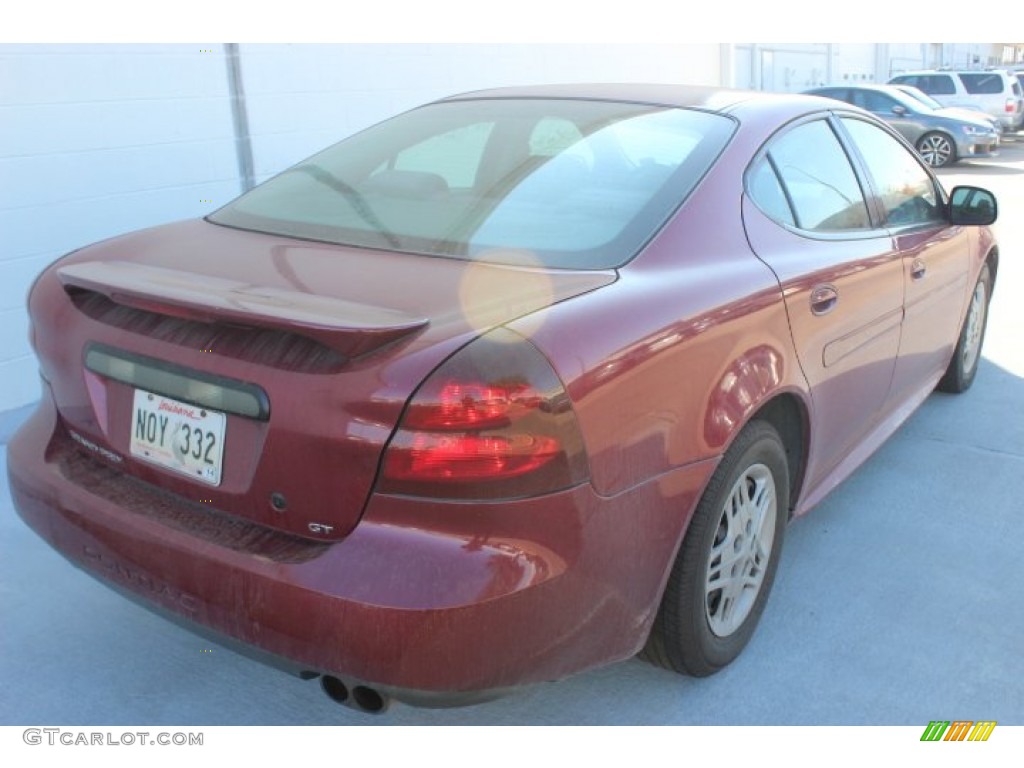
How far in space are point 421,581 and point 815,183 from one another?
201 centimetres

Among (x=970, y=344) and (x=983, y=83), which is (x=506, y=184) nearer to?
(x=970, y=344)

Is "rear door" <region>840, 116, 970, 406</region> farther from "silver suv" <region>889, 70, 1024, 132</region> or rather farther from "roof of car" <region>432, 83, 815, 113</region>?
"silver suv" <region>889, 70, 1024, 132</region>

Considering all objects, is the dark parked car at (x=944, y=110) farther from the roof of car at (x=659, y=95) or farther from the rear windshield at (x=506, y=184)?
the rear windshield at (x=506, y=184)

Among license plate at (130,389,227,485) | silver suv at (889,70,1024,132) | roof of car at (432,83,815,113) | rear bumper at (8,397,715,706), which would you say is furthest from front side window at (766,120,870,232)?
silver suv at (889,70,1024,132)

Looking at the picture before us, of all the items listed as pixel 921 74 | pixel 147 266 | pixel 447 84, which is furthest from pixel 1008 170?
pixel 147 266

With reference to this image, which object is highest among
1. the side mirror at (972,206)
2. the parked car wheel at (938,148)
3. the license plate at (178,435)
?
the side mirror at (972,206)

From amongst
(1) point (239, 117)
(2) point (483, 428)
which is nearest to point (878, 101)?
(1) point (239, 117)

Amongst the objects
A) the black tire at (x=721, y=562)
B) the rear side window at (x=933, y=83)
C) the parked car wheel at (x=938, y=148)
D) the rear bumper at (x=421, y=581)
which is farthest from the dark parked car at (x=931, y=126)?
the rear bumper at (x=421, y=581)

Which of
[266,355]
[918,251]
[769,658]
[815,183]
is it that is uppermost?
[815,183]

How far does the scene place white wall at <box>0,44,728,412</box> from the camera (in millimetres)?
4586

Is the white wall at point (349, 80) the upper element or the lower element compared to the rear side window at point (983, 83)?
upper

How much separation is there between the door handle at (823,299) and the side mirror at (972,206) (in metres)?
1.38

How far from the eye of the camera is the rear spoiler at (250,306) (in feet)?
6.21

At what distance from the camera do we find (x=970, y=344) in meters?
4.89
